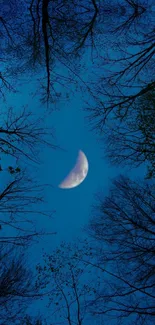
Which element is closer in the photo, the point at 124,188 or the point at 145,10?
the point at 145,10

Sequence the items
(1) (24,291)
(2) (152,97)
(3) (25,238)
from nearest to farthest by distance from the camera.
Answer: (3) (25,238) < (2) (152,97) < (1) (24,291)

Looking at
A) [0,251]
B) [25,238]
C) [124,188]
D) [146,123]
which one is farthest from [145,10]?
[0,251]

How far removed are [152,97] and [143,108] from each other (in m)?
0.42

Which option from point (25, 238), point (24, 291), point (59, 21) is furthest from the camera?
point (24, 291)

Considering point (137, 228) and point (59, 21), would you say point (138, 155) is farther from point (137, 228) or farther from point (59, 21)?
point (59, 21)

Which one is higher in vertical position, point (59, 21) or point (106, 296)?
point (59, 21)

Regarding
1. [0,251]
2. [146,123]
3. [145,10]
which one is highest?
[145,10]

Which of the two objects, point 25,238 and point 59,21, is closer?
point 25,238

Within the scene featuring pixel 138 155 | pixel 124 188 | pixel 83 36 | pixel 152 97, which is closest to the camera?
pixel 83 36

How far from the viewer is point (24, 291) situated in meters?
7.80

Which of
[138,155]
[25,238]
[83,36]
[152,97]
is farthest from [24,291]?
[83,36]

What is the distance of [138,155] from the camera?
7.16 m

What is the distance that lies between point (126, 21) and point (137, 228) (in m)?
6.72

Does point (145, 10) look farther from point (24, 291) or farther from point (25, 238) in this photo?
point (24, 291)
